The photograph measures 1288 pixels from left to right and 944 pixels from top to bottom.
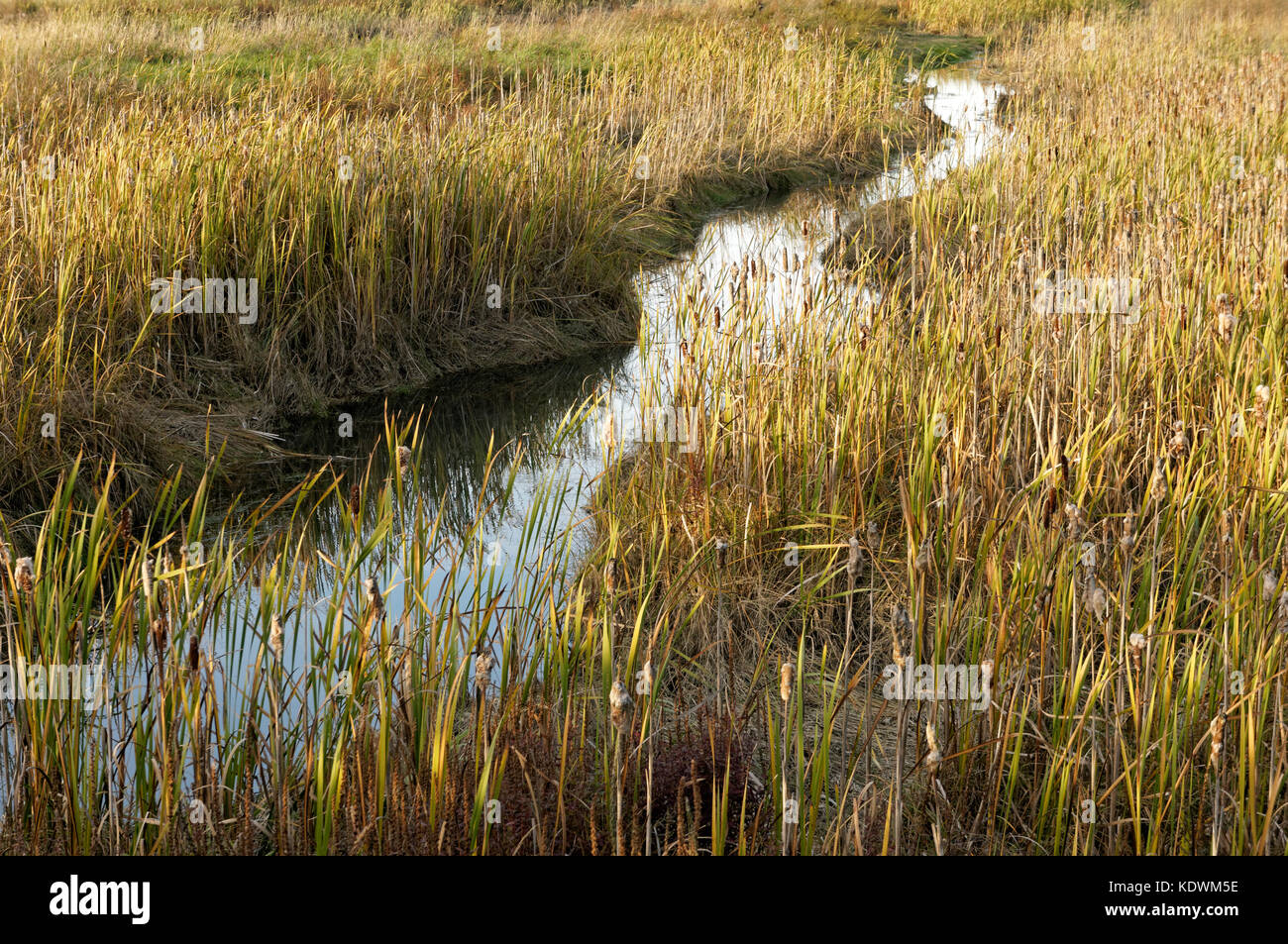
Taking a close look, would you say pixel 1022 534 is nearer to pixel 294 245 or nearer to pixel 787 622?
pixel 787 622

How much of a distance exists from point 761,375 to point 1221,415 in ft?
4.54

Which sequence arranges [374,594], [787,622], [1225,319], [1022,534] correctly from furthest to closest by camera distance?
[787,622] < [1022,534] < [1225,319] < [374,594]

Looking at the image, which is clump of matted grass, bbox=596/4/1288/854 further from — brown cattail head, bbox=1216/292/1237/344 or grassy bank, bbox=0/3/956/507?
grassy bank, bbox=0/3/956/507

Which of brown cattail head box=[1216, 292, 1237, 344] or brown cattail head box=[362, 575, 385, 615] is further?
brown cattail head box=[1216, 292, 1237, 344]

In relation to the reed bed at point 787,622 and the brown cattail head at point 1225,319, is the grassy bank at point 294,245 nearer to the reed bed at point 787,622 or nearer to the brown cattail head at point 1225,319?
the reed bed at point 787,622

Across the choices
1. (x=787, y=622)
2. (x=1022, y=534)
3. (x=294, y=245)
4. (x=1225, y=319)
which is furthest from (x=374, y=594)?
(x=294, y=245)

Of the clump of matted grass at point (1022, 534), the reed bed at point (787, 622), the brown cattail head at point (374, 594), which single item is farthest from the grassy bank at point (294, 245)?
the brown cattail head at point (374, 594)

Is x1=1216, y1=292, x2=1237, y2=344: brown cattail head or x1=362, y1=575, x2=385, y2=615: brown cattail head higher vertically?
x1=1216, y1=292, x2=1237, y2=344: brown cattail head

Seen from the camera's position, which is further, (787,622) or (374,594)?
(787,622)

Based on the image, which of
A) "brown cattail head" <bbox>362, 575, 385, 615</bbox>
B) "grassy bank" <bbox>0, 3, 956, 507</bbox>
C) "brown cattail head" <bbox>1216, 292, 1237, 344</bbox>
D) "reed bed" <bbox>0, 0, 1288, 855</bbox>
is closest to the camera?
"brown cattail head" <bbox>362, 575, 385, 615</bbox>

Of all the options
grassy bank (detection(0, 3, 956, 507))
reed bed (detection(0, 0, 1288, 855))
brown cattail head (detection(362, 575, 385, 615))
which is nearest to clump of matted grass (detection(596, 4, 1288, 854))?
reed bed (detection(0, 0, 1288, 855))

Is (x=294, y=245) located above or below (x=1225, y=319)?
above

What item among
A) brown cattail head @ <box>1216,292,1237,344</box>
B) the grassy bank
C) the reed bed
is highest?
the grassy bank

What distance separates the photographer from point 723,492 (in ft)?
11.8
